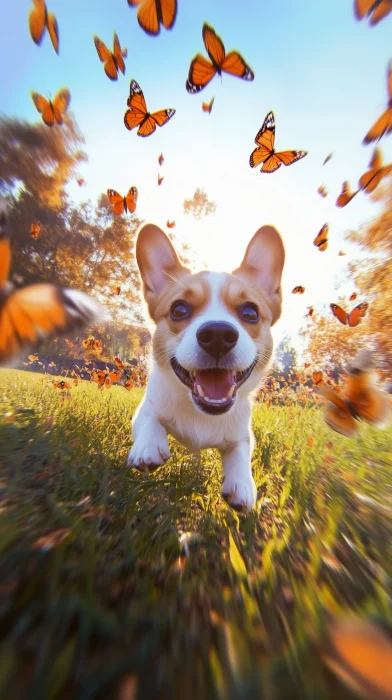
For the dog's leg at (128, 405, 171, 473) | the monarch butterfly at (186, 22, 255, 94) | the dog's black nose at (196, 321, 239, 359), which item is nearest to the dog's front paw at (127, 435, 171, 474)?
the dog's leg at (128, 405, 171, 473)

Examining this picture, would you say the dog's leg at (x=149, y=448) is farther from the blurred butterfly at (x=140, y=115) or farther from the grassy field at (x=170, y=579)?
the blurred butterfly at (x=140, y=115)

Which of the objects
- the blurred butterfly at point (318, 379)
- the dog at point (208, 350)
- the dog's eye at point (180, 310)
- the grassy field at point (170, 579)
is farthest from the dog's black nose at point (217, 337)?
the blurred butterfly at point (318, 379)

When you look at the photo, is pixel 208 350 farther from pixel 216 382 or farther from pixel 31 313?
pixel 31 313

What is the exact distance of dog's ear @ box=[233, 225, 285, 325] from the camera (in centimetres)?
290

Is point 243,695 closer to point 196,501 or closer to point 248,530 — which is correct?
point 248,530

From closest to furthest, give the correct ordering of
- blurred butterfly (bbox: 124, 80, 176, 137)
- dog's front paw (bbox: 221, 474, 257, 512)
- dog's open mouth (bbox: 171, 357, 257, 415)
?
dog's front paw (bbox: 221, 474, 257, 512) < dog's open mouth (bbox: 171, 357, 257, 415) < blurred butterfly (bbox: 124, 80, 176, 137)

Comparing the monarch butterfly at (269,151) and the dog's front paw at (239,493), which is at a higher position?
the monarch butterfly at (269,151)

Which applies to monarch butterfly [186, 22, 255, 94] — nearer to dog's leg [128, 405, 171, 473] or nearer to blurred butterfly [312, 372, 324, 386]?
dog's leg [128, 405, 171, 473]

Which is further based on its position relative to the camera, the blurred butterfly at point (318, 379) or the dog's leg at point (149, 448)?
the blurred butterfly at point (318, 379)

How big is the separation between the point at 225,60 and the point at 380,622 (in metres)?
3.86

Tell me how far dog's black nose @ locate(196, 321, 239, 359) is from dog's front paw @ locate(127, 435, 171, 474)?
0.73 meters

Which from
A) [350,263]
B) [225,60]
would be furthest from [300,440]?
[350,263]

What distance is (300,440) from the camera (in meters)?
3.36

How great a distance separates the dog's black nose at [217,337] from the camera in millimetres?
1948
